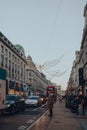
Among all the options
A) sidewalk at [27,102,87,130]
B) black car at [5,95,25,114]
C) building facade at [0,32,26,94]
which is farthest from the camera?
building facade at [0,32,26,94]

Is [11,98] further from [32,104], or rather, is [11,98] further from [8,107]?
[32,104]

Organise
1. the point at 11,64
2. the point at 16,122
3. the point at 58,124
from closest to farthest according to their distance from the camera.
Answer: the point at 58,124 < the point at 16,122 < the point at 11,64

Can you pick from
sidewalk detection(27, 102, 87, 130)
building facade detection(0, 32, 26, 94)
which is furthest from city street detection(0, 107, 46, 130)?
building facade detection(0, 32, 26, 94)

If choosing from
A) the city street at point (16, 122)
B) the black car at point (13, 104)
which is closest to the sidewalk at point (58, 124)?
the city street at point (16, 122)

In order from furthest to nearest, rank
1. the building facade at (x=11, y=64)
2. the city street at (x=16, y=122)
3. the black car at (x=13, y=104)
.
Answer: the building facade at (x=11, y=64) → the black car at (x=13, y=104) → the city street at (x=16, y=122)

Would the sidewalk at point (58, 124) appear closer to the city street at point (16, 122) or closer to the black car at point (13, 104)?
the city street at point (16, 122)

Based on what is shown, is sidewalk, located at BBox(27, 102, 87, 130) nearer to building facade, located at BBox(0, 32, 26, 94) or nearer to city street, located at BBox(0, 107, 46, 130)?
city street, located at BBox(0, 107, 46, 130)

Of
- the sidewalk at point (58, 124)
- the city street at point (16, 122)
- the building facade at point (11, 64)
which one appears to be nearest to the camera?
the sidewalk at point (58, 124)

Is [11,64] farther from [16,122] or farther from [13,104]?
[16,122]

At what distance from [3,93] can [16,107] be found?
1063 cm

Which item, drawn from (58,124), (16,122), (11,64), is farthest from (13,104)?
(11,64)

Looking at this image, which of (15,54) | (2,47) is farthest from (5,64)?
(15,54)

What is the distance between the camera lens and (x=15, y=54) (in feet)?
309

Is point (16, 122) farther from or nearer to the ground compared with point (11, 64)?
nearer to the ground
